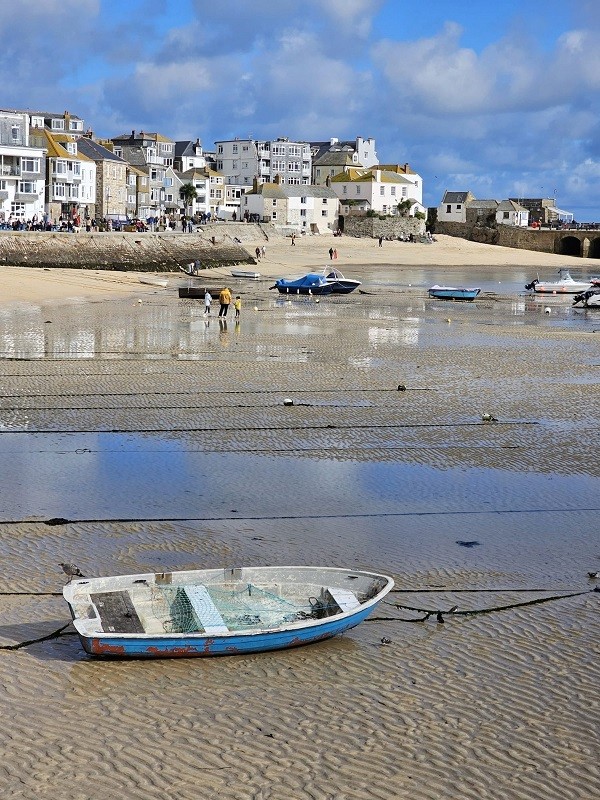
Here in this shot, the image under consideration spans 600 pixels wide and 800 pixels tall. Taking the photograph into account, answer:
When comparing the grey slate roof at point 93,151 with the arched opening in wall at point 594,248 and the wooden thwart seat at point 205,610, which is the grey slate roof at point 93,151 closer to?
the arched opening in wall at point 594,248

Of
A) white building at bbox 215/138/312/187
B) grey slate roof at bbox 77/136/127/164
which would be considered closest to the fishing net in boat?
grey slate roof at bbox 77/136/127/164

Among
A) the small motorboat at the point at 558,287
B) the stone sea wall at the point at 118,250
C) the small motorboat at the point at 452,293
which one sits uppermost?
the stone sea wall at the point at 118,250

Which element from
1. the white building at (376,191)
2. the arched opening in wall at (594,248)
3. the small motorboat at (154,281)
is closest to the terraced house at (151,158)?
the white building at (376,191)

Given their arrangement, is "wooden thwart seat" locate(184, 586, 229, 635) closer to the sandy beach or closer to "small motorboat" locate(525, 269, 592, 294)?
the sandy beach

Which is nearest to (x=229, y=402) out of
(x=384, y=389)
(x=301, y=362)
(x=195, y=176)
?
(x=384, y=389)

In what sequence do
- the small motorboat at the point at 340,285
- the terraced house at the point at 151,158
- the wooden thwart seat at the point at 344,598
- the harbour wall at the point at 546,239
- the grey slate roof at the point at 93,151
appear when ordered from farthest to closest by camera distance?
the harbour wall at the point at 546,239, the terraced house at the point at 151,158, the grey slate roof at the point at 93,151, the small motorboat at the point at 340,285, the wooden thwart seat at the point at 344,598

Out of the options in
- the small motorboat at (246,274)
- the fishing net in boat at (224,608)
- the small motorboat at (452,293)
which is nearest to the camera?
the fishing net in boat at (224,608)

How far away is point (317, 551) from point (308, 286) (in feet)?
137

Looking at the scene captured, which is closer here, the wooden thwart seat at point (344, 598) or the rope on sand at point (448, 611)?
the wooden thwart seat at point (344, 598)

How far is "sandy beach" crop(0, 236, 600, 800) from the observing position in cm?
674

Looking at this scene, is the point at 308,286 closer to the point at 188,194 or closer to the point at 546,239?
the point at 188,194

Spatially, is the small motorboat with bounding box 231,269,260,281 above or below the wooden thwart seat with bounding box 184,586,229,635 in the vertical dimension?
above

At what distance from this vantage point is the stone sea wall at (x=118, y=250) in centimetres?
6191

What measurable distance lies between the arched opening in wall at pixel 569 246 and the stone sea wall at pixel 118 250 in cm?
4912
